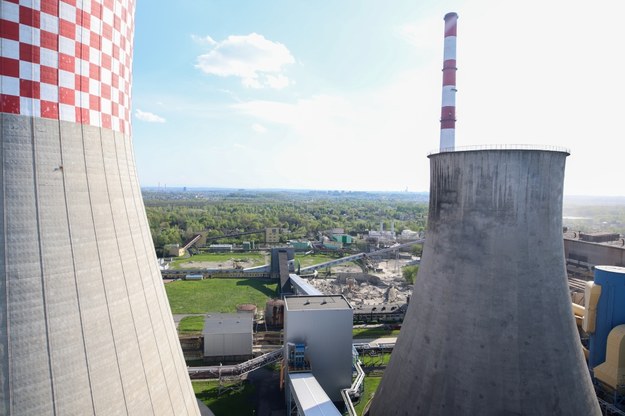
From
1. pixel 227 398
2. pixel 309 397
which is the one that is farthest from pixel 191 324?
pixel 309 397

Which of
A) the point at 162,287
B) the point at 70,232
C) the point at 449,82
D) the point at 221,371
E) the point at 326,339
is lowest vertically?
the point at 221,371

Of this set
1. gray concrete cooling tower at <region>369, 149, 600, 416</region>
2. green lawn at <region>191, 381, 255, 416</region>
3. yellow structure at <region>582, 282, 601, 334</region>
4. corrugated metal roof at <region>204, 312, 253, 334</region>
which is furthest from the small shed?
yellow structure at <region>582, 282, 601, 334</region>

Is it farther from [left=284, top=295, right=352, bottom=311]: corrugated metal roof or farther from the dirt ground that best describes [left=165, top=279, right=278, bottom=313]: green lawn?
[left=284, top=295, right=352, bottom=311]: corrugated metal roof

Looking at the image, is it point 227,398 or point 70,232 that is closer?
point 70,232

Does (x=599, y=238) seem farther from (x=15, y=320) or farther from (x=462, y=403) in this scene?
(x=15, y=320)

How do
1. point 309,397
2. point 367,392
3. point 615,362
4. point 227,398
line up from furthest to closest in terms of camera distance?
point 367,392
point 227,398
point 615,362
point 309,397

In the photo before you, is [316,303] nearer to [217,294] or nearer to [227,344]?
[227,344]

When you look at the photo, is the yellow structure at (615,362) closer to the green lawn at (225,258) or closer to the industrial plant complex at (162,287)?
the industrial plant complex at (162,287)

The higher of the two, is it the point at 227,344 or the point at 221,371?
the point at 227,344
